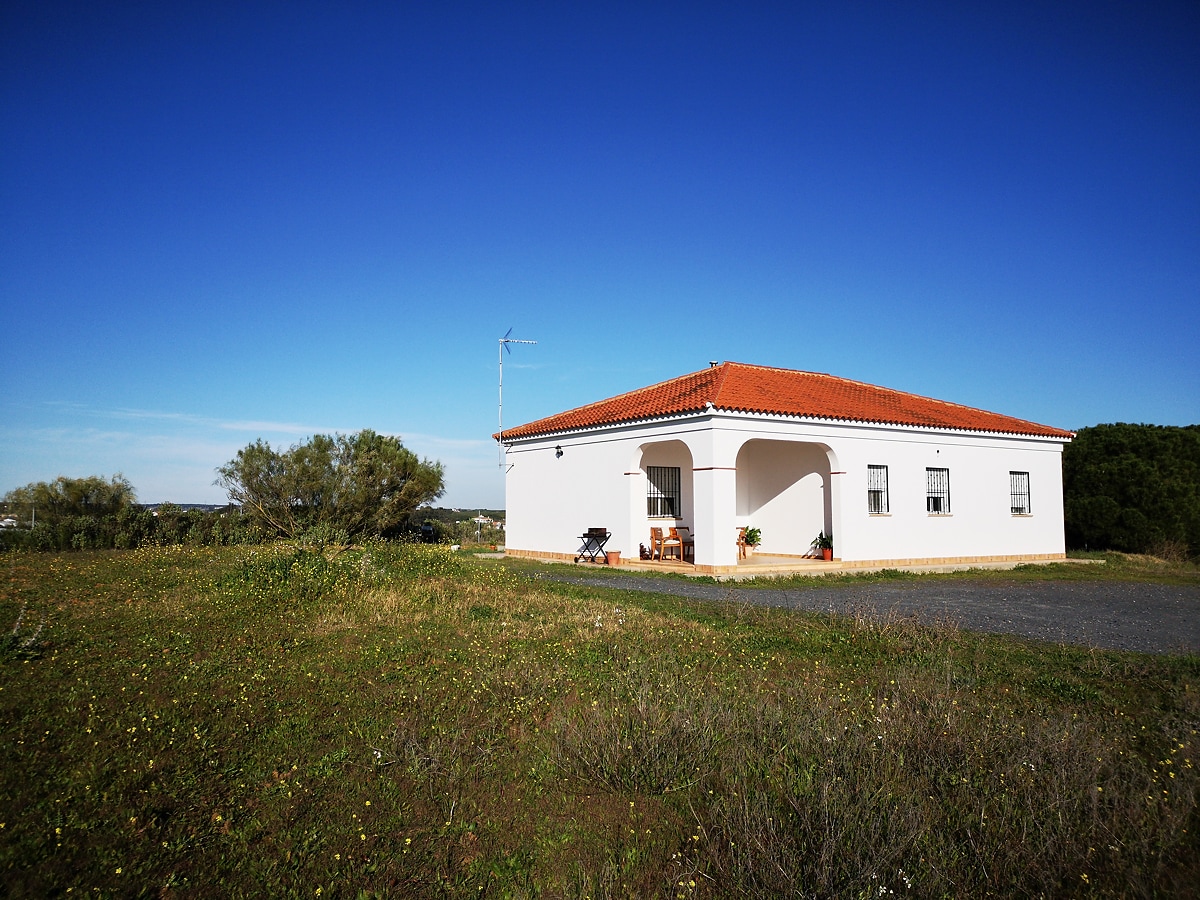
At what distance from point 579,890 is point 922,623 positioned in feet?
22.0

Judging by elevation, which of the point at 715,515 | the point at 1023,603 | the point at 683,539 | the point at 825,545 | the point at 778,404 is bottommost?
the point at 1023,603

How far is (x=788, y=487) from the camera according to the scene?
63.7ft

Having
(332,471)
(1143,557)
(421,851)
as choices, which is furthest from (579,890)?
(1143,557)

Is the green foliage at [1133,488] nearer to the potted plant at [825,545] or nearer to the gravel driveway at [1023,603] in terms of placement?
the gravel driveway at [1023,603]

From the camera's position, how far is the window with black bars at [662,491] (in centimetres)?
1870

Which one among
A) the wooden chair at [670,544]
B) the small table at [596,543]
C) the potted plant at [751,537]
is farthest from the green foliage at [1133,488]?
the small table at [596,543]

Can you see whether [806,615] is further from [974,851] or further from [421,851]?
[421,851]

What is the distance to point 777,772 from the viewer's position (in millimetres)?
4461

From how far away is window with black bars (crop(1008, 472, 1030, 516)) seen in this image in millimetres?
20542

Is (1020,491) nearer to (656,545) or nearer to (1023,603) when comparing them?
(1023,603)

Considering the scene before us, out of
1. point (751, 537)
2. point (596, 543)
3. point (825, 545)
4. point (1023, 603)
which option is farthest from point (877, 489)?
point (596, 543)

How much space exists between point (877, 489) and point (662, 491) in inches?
198

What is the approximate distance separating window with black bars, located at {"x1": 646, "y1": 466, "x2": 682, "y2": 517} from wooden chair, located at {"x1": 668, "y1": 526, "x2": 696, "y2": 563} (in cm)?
47

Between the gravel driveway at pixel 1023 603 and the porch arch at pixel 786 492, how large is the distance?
3960 mm
